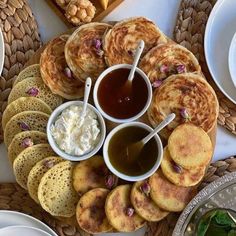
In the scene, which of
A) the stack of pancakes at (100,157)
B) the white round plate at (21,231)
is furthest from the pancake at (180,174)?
the white round plate at (21,231)

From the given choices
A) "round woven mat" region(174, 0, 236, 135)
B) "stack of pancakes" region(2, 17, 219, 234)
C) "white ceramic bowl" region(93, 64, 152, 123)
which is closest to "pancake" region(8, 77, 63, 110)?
"stack of pancakes" region(2, 17, 219, 234)

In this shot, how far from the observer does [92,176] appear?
169cm

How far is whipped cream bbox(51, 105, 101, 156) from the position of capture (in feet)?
5.48

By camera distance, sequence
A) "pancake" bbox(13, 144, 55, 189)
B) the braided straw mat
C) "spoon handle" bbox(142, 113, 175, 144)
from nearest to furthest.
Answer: "spoon handle" bbox(142, 113, 175, 144), "pancake" bbox(13, 144, 55, 189), the braided straw mat

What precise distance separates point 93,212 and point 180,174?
0.73ft

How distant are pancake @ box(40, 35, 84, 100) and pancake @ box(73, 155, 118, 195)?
165 mm

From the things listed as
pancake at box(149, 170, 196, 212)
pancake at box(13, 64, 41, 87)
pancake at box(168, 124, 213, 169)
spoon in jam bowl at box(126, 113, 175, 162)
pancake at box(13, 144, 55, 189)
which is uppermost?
pancake at box(13, 64, 41, 87)

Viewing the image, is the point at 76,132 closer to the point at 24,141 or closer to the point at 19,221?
the point at 24,141

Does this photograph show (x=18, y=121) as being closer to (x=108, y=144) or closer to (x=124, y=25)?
(x=108, y=144)

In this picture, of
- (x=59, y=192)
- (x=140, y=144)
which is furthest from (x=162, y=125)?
(x=59, y=192)

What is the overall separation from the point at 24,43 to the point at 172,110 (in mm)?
428

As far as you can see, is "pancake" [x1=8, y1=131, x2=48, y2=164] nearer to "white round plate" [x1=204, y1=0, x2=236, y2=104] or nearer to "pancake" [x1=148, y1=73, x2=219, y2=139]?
"pancake" [x1=148, y1=73, x2=219, y2=139]

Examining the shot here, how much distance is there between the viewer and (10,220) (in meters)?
1.73

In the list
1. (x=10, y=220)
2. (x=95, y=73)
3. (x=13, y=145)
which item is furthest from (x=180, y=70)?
(x=10, y=220)
